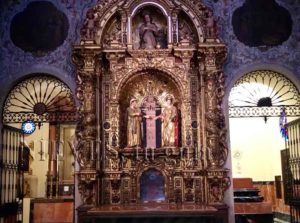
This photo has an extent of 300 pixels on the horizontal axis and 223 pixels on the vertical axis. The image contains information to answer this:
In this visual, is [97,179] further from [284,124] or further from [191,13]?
[284,124]

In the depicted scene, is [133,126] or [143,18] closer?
[133,126]

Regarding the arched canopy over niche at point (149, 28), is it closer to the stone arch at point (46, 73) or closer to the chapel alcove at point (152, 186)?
the stone arch at point (46, 73)

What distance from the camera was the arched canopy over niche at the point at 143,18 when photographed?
9852 mm

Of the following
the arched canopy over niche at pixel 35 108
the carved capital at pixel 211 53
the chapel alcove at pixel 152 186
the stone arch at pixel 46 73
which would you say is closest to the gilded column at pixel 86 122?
the stone arch at pixel 46 73

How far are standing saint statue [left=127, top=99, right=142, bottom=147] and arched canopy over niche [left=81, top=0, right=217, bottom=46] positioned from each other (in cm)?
149

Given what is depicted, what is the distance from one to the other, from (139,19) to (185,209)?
188 inches

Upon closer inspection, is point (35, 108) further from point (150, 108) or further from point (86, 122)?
point (150, 108)

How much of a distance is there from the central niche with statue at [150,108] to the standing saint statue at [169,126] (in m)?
0.02

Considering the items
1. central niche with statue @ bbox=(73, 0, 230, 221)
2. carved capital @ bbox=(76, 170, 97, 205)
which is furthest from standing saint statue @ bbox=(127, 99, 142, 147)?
carved capital @ bbox=(76, 170, 97, 205)

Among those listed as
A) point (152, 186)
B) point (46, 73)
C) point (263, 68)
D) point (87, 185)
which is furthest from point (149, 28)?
point (87, 185)

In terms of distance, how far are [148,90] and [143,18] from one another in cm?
173

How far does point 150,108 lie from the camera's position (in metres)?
10.2

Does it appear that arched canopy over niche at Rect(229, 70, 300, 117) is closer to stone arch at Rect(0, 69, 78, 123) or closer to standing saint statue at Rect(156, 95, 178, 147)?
standing saint statue at Rect(156, 95, 178, 147)

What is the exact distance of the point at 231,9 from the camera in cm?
1042
